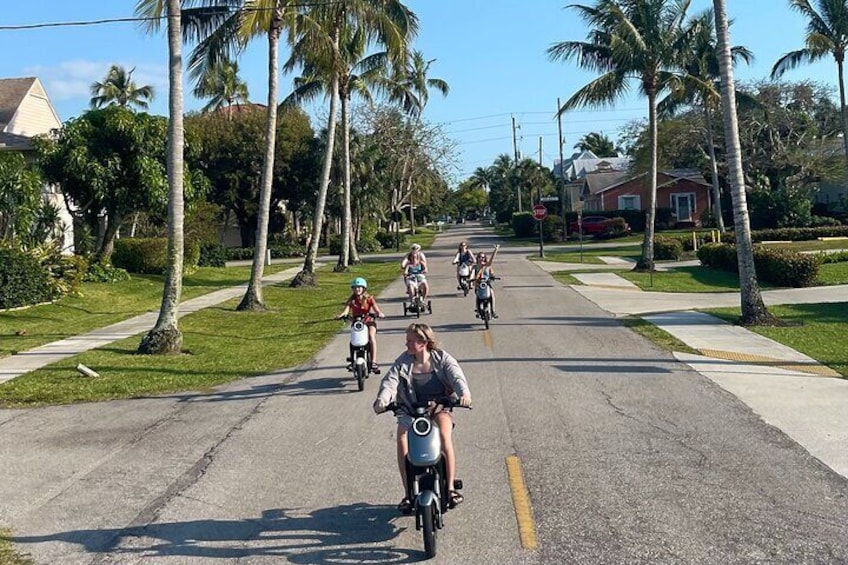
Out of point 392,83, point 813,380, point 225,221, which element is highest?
point 392,83

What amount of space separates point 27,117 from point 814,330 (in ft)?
112

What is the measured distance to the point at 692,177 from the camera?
6756 cm

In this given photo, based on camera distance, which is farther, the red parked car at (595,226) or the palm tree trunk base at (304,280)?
the red parked car at (595,226)

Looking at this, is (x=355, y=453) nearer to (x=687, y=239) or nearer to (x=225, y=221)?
(x=687, y=239)

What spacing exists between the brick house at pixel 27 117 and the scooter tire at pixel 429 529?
93.6 feet

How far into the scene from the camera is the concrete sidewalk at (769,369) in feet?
29.2

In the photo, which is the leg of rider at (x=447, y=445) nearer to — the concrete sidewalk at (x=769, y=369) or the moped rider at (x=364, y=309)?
the concrete sidewalk at (x=769, y=369)

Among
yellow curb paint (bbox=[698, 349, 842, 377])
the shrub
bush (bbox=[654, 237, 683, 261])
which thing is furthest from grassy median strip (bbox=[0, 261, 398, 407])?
the shrub

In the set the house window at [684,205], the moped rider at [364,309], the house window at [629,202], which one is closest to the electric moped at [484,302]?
the moped rider at [364,309]

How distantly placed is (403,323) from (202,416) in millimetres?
9452

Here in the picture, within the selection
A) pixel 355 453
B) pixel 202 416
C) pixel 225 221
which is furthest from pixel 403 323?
pixel 225 221

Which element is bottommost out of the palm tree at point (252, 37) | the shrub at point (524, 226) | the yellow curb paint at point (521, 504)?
the yellow curb paint at point (521, 504)

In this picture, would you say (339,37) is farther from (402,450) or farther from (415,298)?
(402,450)

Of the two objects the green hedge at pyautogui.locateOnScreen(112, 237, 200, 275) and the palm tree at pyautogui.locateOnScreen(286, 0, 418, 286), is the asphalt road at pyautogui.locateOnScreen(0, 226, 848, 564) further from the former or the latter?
the green hedge at pyautogui.locateOnScreen(112, 237, 200, 275)
